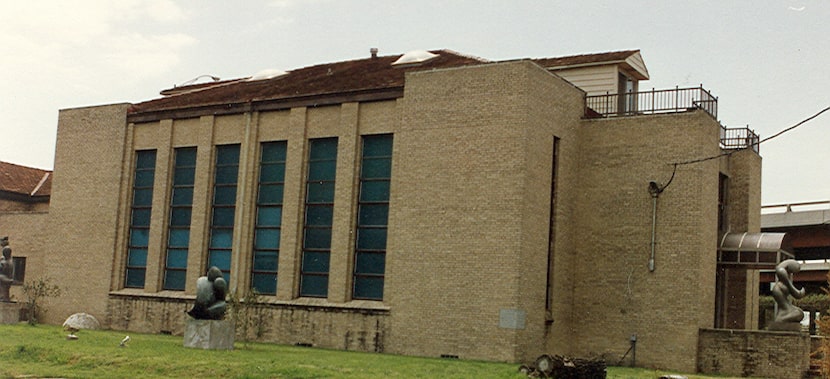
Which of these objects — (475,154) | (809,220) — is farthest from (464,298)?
(809,220)

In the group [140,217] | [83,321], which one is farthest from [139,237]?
[83,321]

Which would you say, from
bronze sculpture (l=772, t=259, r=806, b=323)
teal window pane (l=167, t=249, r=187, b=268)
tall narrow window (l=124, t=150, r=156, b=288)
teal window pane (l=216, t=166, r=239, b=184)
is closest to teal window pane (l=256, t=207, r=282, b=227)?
teal window pane (l=216, t=166, r=239, b=184)

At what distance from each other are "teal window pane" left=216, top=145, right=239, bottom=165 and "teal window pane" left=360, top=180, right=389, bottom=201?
230 inches

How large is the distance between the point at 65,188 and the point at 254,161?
395 inches

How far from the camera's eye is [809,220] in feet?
155

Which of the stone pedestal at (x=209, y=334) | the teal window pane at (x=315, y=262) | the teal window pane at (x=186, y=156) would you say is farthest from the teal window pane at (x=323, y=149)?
the stone pedestal at (x=209, y=334)

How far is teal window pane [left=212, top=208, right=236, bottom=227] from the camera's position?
37.3m

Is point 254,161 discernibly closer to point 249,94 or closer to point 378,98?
point 249,94

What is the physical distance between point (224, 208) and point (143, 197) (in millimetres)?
4572

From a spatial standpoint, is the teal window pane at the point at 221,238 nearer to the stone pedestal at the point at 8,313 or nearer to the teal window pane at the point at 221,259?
the teal window pane at the point at 221,259

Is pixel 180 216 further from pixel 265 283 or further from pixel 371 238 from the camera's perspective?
pixel 371 238

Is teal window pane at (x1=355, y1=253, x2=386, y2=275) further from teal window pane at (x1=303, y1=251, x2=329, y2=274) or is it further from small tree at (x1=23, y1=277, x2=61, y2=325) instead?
small tree at (x1=23, y1=277, x2=61, y2=325)

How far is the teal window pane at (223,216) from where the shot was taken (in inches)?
1468

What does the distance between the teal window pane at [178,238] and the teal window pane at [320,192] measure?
229 inches
